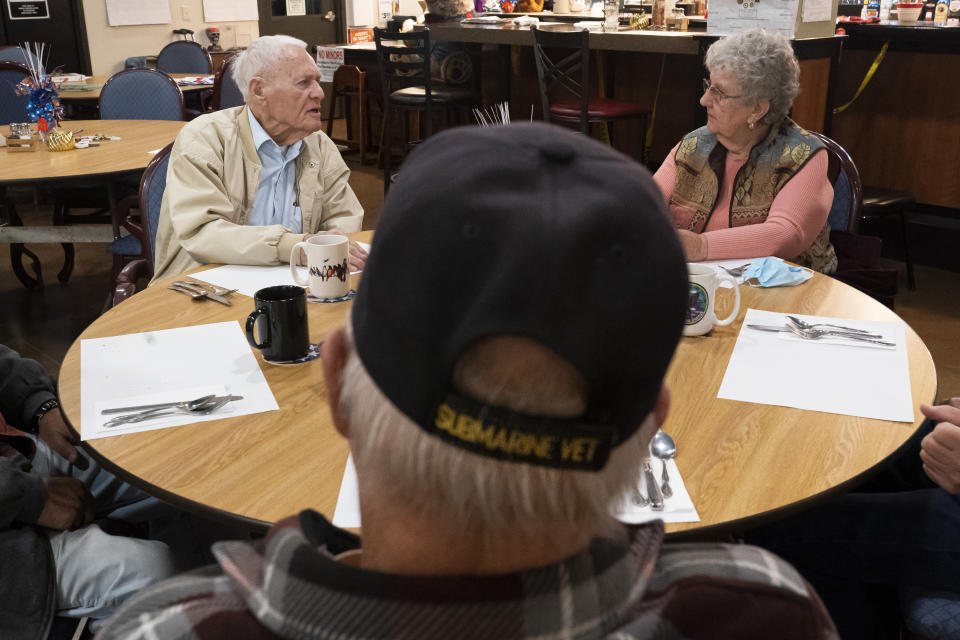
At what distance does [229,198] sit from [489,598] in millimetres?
2031

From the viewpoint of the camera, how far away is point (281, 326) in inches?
56.7

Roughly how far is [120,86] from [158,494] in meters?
4.02

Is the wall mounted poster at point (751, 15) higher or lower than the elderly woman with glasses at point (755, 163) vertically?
higher

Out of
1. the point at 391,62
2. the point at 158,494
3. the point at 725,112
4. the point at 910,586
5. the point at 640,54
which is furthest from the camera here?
the point at 391,62

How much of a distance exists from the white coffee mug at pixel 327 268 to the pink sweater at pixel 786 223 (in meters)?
0.80

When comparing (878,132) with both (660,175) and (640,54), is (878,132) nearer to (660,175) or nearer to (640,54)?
→ (640,54)

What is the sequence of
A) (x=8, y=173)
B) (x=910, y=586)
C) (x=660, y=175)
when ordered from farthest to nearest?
1. (x=8, y=173)
2. (x=660, y=175)
3. (x=910, y=586)

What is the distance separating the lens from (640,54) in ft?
17.5

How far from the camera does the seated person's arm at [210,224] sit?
2.01m

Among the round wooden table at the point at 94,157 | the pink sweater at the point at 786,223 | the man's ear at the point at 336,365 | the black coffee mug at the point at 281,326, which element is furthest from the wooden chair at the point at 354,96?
the man's ear at the point at 336,365

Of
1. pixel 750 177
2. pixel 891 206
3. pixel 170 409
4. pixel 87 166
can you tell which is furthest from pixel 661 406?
pixel 891 206

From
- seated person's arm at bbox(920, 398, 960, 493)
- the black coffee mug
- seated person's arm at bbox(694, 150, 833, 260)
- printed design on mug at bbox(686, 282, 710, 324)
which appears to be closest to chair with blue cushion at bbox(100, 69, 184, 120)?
seated person's arm at bbox(694, 150, 833, 260)

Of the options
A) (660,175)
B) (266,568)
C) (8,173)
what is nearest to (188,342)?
(266,568)

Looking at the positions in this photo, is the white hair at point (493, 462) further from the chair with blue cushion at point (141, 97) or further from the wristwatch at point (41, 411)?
the chair with blue cushion at point (141, 97)
